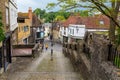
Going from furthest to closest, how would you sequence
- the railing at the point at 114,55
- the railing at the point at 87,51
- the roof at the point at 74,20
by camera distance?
the roof at the point at 74,20 → the railing at the point at 87,51 → the railing at the point at 114,55

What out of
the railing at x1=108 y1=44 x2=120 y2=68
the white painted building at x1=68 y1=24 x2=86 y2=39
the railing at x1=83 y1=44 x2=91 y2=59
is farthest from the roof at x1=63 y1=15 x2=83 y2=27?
the railing at x1=108 y1=44 x2=120 y2=68

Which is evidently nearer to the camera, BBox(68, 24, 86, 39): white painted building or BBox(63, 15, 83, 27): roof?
BBox(68, 24, 86, 39): white painted building

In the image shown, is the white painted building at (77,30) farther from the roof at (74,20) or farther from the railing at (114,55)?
the railing at (114,55)

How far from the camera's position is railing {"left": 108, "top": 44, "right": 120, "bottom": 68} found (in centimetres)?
781

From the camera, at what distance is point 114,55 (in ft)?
27.7

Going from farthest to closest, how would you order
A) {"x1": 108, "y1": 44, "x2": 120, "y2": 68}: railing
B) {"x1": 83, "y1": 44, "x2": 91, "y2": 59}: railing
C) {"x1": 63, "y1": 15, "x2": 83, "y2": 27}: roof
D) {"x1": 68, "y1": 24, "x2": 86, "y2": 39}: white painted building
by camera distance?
{"x1": 63, "y1": 15, "x2": 83, "y2": 27}: roof → {"x1": 68, "y1": 24, "x2": 86, "y2": 39}: white painted building → {"x1": 83, "y1": 44, "x2": 91, "y2": 59}: railing → {"x1": 108, "y1": 44, "x2": 120, "y2": 68}: railing

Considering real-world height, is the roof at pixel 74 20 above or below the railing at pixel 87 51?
above

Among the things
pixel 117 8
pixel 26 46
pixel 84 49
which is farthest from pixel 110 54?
pixel 26 46

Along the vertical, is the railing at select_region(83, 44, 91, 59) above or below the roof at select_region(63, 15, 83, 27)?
below

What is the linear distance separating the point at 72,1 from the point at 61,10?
128cm

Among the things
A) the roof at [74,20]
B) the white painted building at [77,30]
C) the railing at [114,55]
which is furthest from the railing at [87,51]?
the roof at [74,20]

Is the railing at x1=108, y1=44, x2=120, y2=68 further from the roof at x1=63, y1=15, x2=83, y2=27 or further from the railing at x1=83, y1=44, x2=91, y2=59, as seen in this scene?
the roof at x1=63, y1=15, x2=83, y2=27

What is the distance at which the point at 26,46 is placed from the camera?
37250 millimetres

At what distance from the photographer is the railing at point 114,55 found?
308 inches
